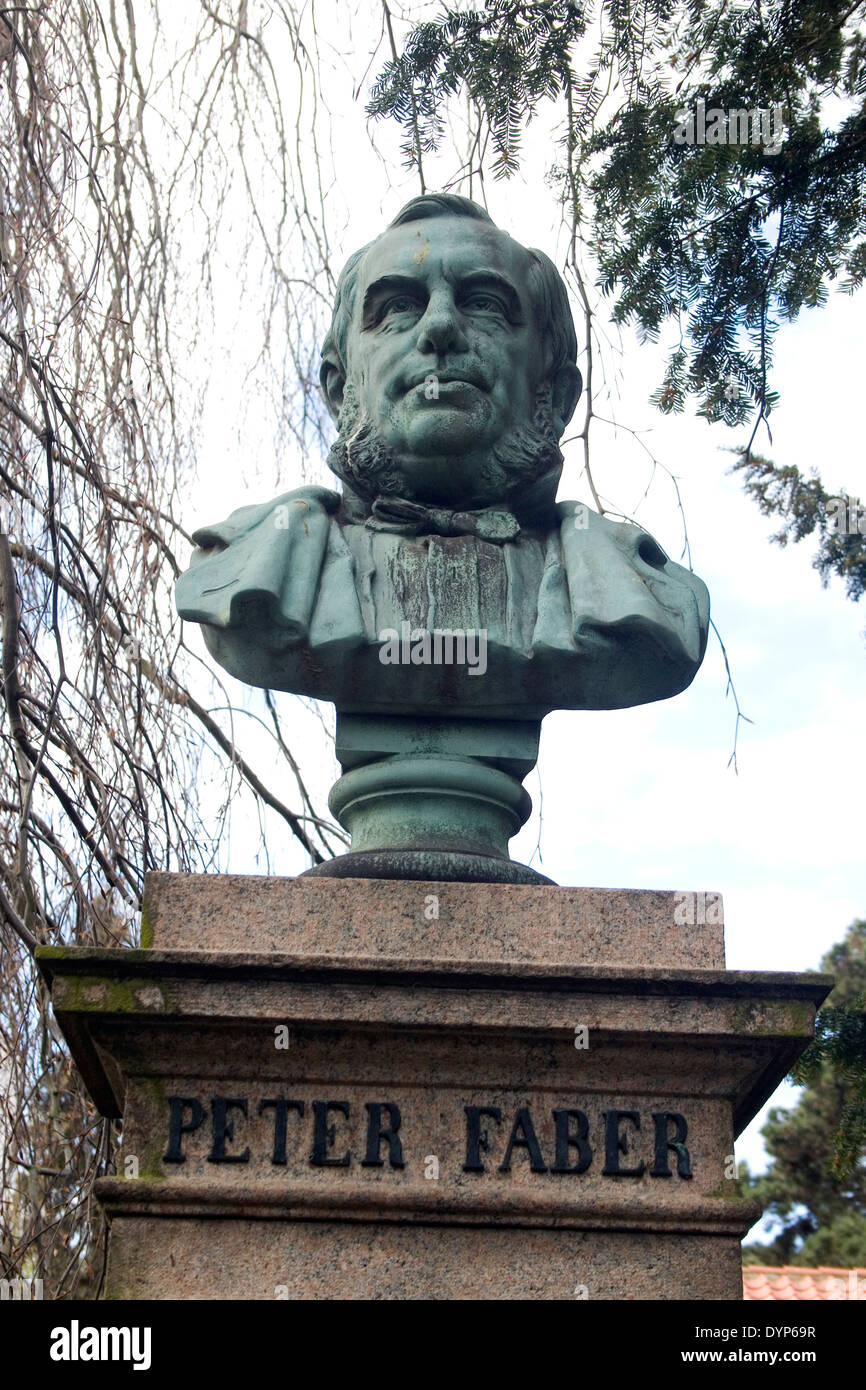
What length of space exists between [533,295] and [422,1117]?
245 centimetres

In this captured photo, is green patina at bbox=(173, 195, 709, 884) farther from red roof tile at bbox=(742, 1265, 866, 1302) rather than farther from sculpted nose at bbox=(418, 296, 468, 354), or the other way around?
red roof tile at bbox=(742, 1265, 866, 1302)

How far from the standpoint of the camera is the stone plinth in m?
3.81

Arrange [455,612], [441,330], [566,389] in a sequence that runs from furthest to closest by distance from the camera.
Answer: [566,389] < [441,330] < [455,612]

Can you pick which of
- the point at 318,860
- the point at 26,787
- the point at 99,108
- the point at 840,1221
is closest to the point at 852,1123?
the point at 318,860

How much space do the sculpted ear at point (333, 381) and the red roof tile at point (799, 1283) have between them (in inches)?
393

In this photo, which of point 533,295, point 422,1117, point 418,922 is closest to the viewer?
point 422,1117

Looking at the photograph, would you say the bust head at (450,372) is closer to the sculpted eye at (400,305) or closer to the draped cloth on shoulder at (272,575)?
the sculpted eye at (400,305)

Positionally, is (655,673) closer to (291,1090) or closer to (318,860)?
(291,1090)

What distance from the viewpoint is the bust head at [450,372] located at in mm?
4934

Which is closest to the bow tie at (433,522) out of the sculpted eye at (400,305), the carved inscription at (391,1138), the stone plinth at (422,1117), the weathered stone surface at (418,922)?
the sculpted eye at (400,305)

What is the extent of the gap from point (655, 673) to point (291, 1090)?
4.79ft

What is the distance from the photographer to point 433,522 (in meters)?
4.99

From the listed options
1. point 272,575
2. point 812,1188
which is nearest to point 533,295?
point 272,575

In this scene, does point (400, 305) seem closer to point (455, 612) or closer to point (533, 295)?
point (533, 295)
